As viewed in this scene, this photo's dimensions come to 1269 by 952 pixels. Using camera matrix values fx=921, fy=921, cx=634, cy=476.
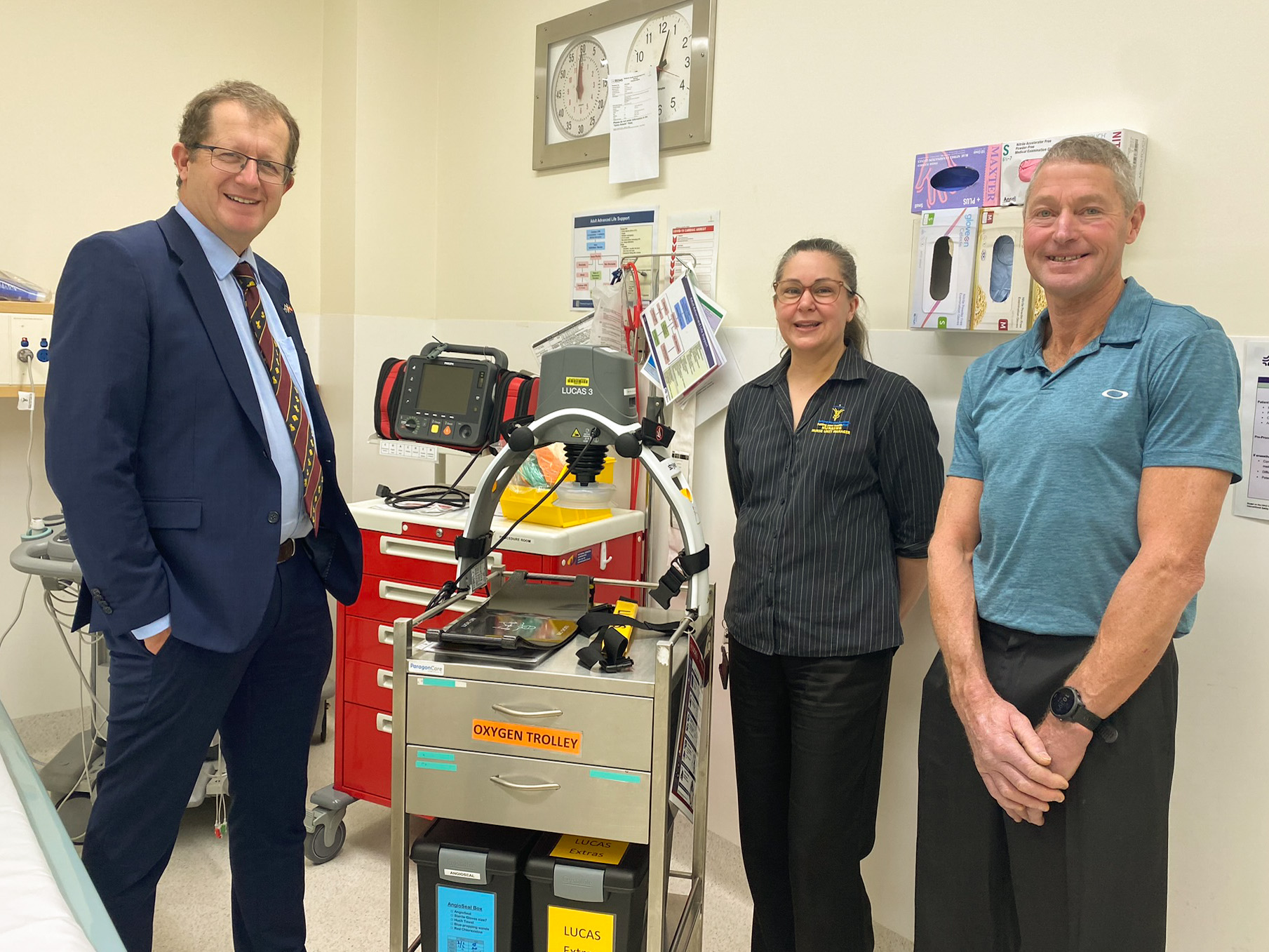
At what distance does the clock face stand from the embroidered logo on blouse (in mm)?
1505

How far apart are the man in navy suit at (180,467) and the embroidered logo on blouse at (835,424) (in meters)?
0.97

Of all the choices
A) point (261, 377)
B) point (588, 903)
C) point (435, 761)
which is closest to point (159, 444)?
point (261, 377)

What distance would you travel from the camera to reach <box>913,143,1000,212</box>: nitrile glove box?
6.28 feet

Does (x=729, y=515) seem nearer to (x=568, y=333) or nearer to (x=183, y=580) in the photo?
(x=568, y=333)

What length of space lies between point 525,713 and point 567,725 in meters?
0.07

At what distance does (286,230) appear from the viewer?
3.40 meters

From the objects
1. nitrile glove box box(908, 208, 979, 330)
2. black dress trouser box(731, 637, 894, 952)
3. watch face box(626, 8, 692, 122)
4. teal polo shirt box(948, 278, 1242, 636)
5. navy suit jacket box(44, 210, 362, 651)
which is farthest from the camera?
watch face box(626, 8, 692, 122)

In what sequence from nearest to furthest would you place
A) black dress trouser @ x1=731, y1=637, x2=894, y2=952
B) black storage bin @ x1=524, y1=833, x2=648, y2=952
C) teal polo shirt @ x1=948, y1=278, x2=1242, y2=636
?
teal polo shirt @ x1=948, y1=278, x2=1242, y2=636
black storage bin @ x1=524, y1=833, x2=648, y2=952
black dress trouser @ x1=731, y1=637, x2=894, y2=952

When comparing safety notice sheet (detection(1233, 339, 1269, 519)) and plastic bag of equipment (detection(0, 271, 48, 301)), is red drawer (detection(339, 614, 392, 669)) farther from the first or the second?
safety notice sheet (detection(1233, 339, 1269, 519))

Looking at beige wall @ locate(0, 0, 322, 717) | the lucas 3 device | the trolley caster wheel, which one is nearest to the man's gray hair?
the lucas 3 device

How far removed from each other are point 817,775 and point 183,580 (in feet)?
3.95

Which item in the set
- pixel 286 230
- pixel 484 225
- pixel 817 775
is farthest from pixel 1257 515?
pixel 286 230

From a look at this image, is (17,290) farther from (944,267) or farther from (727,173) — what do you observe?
(944,267)

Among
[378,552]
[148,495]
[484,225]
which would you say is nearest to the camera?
[148,495]
